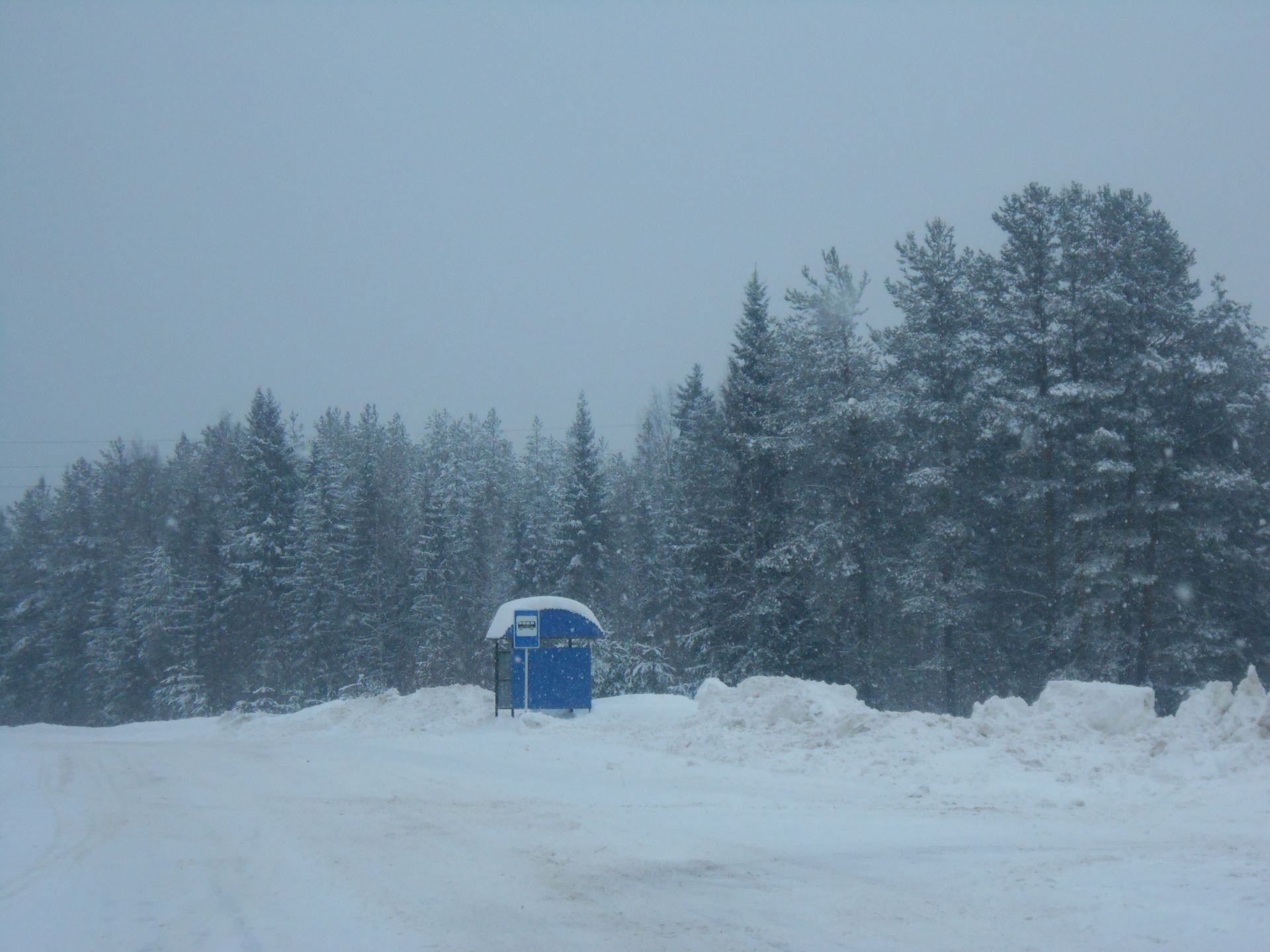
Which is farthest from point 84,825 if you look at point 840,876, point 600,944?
point 840,876

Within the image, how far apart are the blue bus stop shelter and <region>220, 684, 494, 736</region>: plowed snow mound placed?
1.33m

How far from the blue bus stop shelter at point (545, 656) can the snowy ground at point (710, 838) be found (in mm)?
4472

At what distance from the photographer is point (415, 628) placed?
4750 cm

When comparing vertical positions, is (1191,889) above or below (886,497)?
below

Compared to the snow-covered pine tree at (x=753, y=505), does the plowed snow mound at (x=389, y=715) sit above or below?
below

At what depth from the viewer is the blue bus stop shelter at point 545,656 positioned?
71.9 ft

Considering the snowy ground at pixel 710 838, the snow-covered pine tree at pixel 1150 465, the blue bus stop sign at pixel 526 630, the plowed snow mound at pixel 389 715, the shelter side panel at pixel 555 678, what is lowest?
the snowy ground at pixel 710 838

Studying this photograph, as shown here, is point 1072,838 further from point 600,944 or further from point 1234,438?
point 1234,438

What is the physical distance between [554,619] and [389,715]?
521cm

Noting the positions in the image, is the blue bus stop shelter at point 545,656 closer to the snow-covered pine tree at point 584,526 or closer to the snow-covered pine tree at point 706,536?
the snow-covered pine tree at point 706,536

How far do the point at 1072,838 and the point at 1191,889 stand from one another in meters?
1.86

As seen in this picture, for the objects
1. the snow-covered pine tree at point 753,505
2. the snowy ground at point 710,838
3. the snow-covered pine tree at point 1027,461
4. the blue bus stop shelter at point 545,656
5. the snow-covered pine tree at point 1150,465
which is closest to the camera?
the snowy ground at point 710,838

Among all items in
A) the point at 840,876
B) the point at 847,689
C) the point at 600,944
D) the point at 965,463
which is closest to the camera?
the point at 600,944

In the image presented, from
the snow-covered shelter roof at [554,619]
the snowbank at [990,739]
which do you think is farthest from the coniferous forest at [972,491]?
the snowbank at [990,739]
